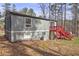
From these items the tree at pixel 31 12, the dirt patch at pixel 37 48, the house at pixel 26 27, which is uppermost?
the tree at pixel 31 12

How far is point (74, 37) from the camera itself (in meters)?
1.93

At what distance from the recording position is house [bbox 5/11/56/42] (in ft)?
6.28

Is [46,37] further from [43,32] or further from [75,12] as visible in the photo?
[75,12]

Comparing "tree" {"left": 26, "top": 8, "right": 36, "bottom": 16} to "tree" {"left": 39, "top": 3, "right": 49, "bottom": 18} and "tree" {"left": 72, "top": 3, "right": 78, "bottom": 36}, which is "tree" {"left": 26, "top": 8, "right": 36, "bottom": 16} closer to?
"tree" {"left": 39, "top": 3, "right": 49, "bottom": 18}

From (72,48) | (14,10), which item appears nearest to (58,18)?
(72,48)

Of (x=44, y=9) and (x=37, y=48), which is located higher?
(x=44, y=9)

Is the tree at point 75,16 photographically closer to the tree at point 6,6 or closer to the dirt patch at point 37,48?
the dirt patch at point 37,48

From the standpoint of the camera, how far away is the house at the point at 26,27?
1.91 meters

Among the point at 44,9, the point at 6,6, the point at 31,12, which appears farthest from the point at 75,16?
the point at 6,6

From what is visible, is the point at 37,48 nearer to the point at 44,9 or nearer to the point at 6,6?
the point at 44,9

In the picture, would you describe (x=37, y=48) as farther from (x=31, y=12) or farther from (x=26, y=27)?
(x=31, y=12)

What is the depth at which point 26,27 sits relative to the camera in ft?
6.38

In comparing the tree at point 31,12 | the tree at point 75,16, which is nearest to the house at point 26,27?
the tree at point 31,12

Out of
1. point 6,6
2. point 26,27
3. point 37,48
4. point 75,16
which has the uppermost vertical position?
point 6,6
